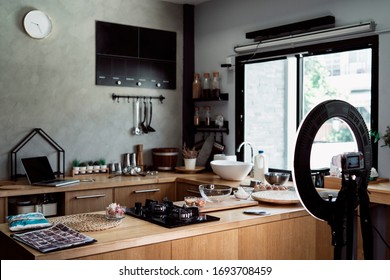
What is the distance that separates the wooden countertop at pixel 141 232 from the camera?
2.01 meters

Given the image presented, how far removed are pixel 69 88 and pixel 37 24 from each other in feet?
2.23

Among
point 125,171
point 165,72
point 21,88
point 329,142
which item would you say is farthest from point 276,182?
point 21,88

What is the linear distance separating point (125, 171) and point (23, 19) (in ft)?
5.76

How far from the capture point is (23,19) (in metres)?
4.35

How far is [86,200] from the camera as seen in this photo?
411cm

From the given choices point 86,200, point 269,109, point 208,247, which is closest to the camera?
point 208,247

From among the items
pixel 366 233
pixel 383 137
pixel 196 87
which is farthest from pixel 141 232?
pixel 196 87

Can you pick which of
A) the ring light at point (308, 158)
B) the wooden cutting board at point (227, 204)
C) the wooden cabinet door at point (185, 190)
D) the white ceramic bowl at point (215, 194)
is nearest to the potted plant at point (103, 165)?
the wooden cabinet door at point (185, 190)

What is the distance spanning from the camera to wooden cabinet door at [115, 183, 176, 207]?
4.30 meters

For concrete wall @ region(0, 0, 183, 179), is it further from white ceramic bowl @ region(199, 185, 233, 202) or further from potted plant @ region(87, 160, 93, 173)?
white ceramic bowl @ region(199, 185, 233, 202)

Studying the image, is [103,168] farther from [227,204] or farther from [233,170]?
[227,204]

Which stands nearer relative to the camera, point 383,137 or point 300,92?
point 383,137

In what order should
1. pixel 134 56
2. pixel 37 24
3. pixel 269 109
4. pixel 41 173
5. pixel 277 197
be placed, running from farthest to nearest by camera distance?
pixel 134 56, pixel 269 109, pixel 37 24, pixel 41 173, pixel 277 197
